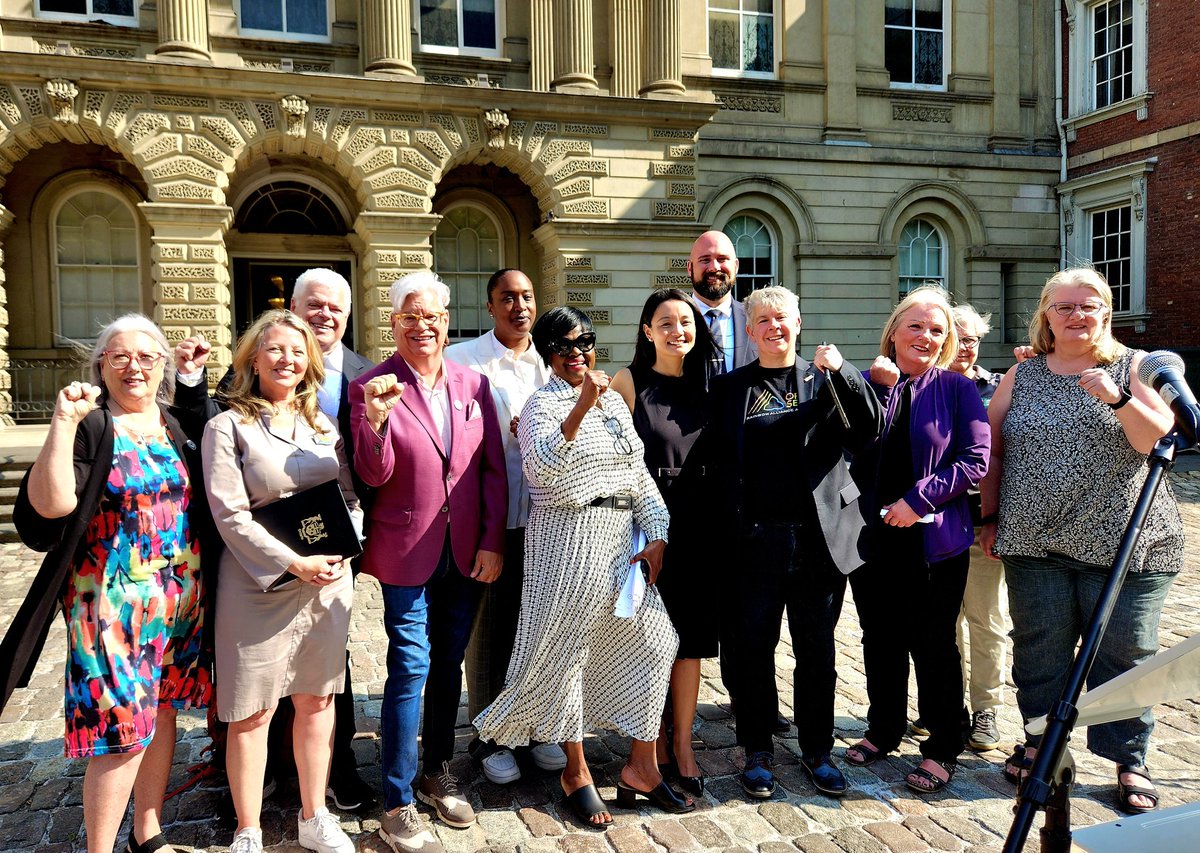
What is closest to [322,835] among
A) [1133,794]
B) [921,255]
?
[1133,794]

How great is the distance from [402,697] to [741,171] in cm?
1471

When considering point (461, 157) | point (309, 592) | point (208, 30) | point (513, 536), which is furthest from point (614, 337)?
point (309, 592)

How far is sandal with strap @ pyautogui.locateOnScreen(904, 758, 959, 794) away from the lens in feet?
12.0

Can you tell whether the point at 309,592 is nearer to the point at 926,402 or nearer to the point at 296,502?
the point at 296,502

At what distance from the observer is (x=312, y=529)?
9.96 ft

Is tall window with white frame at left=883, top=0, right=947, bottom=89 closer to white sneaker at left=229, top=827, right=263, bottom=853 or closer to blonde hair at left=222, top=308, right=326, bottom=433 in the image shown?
blonde hair at left=222, top=308, right=326, bottom=433

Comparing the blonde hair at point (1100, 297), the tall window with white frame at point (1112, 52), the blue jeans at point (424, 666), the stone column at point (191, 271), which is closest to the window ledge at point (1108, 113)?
the tall window with white frame at point (1112, 52)

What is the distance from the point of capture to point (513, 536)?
398 cm

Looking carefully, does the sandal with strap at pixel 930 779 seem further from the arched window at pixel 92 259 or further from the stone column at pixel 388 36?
the arched window at pixel 92 259

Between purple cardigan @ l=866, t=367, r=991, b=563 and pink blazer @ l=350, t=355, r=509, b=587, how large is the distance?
1.83 meters

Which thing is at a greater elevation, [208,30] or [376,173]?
[208,30]

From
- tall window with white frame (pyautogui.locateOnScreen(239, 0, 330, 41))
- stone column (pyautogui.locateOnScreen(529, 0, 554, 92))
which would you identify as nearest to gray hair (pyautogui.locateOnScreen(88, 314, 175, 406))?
stone column (pyautogui.locateOnScreen(529, 0, 554, 92))

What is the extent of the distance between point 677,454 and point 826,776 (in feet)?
5.02

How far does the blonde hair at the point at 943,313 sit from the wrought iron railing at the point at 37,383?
13.8 m
